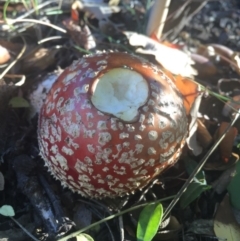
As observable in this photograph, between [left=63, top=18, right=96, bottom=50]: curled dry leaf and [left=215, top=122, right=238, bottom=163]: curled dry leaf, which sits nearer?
[left=215, top=122, right=238, bottom=163]: curled dry leaf

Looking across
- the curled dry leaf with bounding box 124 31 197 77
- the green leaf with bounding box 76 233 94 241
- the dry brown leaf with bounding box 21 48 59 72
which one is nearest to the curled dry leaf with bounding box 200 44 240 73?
the curled dry leaf with bounding box 124 31 197 77

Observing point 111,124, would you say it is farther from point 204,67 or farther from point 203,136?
point 204,67

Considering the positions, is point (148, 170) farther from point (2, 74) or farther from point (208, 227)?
point (2, 74)

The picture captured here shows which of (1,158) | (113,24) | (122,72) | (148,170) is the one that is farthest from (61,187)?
(113,24)

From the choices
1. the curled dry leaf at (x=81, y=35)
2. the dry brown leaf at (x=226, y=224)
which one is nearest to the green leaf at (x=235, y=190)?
the dry brown leaf at (x=226, y=224)

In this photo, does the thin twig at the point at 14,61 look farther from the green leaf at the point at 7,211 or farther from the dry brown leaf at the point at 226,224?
the dry brown leaf at the point at 226,224

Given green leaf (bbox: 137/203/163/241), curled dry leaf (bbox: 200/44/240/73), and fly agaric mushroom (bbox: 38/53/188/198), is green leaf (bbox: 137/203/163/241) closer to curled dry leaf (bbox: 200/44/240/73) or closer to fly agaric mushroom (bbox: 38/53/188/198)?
fly agaric mushroom (bbox: 38/53/188/198)
